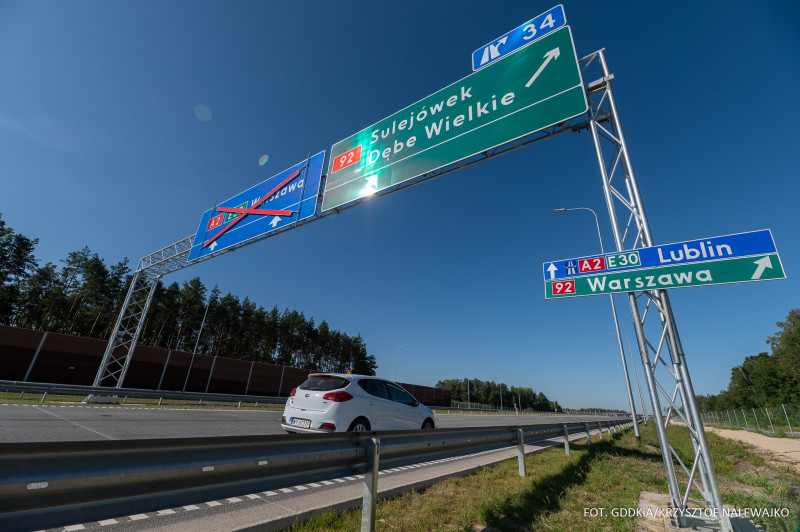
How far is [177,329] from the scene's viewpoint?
5022 cm

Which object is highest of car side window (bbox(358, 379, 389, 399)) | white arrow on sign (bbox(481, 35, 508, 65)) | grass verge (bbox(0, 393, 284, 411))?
white arrow on sign (bbox(481, 35, 508, 65))

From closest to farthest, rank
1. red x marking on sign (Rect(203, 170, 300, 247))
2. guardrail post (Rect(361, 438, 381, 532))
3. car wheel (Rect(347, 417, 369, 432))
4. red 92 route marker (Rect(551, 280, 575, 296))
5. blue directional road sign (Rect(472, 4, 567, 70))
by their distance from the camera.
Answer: guardrail post (Rect(361, 438, 381, 532))
red 92 route marker (Rect(551, 280, 575, 296))
car wheel (Rect(347, 417, 369, 432))
blue directional road sign (Rect(472, 4, 567, 70))
red x marking on sign (Rect(203, 170, 300, 247))

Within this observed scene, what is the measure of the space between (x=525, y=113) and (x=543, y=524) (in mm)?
6744

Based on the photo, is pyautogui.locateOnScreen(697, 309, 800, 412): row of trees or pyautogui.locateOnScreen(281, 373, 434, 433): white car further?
pyautogui.locateOnScreen(697, 309, 800, 412): row of trees

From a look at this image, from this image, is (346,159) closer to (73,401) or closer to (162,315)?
(73,401)

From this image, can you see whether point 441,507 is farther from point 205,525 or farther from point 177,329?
point 177,329

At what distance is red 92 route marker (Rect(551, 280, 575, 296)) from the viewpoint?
5637mm

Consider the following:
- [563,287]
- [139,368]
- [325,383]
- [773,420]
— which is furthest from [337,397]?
[773,420]

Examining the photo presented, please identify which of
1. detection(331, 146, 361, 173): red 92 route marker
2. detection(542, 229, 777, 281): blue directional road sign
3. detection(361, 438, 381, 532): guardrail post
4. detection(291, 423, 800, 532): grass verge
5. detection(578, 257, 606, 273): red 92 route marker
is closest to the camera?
detection(361, 438, 381, 532): guardrail post

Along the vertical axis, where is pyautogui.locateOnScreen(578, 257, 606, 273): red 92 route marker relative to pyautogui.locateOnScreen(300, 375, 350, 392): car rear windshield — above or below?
above

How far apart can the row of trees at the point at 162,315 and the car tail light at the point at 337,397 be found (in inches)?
1597

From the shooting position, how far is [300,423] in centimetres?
653

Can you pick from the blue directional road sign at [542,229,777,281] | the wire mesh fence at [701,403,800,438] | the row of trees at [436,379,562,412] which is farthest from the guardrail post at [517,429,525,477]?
the row of trees at [436,379,562,412]

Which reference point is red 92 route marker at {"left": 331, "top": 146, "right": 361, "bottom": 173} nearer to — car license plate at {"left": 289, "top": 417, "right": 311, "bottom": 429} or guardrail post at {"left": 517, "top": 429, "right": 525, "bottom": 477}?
car license plate at {"left": 289, "top": 417, "right": 311, "bottom": 429}
